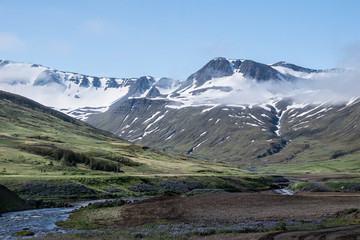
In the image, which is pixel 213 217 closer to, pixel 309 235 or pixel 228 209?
pixel 228 209

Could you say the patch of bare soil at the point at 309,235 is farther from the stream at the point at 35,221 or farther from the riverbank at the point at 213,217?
the stream at the point at 35,221

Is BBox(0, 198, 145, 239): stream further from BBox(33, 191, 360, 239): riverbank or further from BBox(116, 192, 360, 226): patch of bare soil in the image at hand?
BBox(116, 192, 360, 226): patch of bare soil

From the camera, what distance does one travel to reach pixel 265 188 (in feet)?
452

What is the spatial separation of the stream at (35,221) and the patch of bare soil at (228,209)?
8645mm

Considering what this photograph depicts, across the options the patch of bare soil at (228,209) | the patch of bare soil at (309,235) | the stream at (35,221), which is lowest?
the stream at (35,221)

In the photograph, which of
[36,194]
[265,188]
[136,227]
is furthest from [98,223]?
[265,188]

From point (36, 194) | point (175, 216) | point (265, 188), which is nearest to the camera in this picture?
point (175, 216)

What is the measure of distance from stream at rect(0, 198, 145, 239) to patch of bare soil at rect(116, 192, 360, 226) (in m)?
8.65

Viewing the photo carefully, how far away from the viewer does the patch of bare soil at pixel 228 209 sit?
55312 mm

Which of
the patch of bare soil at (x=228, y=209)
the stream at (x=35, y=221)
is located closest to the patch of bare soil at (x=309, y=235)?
the patch of bare soil at (x=228, y=209)

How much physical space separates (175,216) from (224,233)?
51.0ft

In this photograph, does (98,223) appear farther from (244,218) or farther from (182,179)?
(182,179)

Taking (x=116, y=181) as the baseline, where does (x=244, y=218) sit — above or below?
above

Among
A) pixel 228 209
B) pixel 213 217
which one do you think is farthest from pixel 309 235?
pixel 228 209
